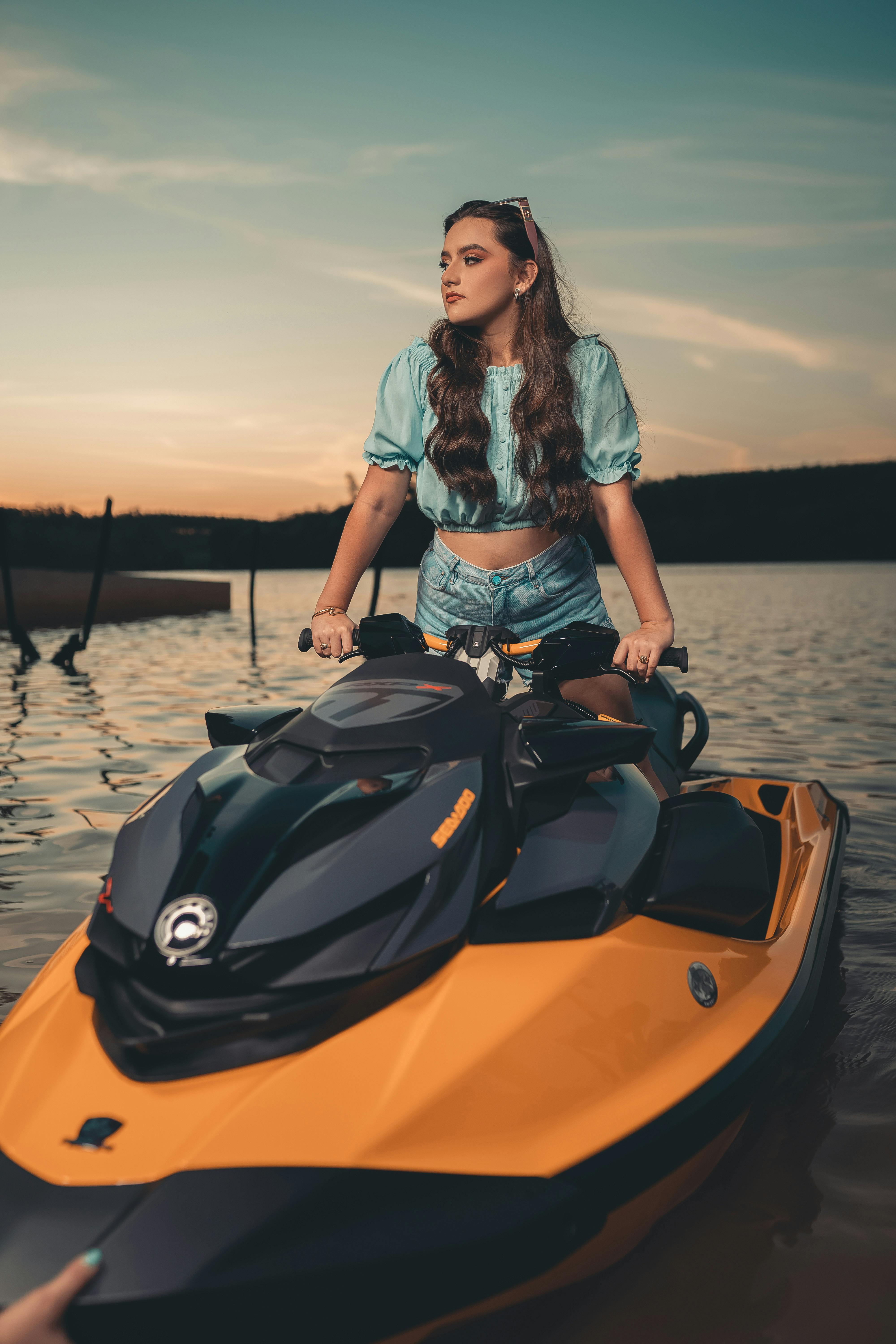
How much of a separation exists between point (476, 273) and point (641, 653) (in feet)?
3.21

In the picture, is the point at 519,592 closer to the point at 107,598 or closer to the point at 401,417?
the point at 401,417

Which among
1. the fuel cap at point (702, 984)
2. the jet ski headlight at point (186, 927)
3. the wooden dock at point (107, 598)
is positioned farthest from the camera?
the wooden dock at point (107, 598)

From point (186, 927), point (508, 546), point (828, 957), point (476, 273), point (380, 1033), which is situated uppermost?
point (476, 273)

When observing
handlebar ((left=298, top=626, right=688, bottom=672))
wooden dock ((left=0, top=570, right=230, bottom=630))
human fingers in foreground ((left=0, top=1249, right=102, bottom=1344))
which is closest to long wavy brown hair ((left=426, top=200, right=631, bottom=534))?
handlebar ((left=298, top=626, right=688, bottom=672))

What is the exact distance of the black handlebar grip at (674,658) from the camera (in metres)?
1.94

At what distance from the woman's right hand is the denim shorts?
0.23 metres

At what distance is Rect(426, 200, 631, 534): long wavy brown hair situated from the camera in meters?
2.24

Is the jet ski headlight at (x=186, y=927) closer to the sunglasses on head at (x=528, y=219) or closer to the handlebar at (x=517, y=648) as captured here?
the handlebar at (x=517, y=648)

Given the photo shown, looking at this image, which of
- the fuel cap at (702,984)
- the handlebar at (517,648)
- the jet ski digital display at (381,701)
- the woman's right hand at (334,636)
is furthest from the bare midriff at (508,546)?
the fuel cap at (702,984)

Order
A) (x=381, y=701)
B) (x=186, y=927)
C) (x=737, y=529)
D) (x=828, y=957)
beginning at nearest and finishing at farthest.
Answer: (x=186, y=927)
(x=381, y=701)
(x=828, y=957)
(x=737, y=529)

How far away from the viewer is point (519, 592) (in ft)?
7.50

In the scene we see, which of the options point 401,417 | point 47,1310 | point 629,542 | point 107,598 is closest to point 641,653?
point 629,542

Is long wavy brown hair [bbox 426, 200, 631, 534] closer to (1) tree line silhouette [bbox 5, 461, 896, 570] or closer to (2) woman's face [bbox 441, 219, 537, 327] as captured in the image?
(2) woman's face [bbox 441, 219, 537, 327]

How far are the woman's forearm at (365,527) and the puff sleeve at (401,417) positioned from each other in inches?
1.4
